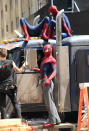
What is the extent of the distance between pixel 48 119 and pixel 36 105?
1.22 feet

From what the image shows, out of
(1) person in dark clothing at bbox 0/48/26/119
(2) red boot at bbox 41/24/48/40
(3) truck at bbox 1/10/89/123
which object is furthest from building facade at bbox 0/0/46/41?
(1) person in dark clothing at bbox 0/48/26/119

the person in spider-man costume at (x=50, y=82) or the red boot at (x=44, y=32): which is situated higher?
the red boot at (x=44, y=32)

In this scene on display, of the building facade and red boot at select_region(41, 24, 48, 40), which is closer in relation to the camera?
red boot at select_region(41, 24, 48, 40)

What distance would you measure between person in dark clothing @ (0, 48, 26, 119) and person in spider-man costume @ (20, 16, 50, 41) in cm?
120

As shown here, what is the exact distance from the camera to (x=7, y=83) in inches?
308

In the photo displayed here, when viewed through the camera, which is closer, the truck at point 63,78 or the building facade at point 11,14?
the truck at point 63,78

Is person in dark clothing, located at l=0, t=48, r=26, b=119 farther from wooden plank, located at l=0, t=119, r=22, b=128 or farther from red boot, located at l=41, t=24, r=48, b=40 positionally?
wooden plank, located at l=0, t=119, r=22, b=128

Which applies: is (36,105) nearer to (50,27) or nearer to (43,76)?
(43,76)

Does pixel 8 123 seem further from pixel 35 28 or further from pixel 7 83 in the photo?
pixel 35 28

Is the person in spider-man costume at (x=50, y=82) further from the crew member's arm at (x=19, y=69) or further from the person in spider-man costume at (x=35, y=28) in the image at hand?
the person in spider-man costume at (x=35, y=28)

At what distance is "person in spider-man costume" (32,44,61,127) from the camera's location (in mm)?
8289

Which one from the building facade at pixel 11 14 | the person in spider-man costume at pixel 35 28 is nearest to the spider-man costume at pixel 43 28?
the person in spider-man costume at pixel 35 28

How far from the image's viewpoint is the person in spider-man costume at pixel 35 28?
A: 900 centimetres

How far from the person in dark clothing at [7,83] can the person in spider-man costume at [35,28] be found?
1.20 metres
